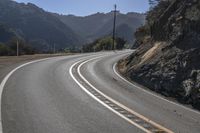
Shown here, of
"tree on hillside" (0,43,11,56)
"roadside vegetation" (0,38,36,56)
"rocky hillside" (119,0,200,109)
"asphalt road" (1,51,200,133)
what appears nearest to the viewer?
"asphalt road" (1,51,200,133)

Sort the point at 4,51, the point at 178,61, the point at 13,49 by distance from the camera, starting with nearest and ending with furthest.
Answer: the point at 178,61 → the point at 4,51 → the point at 13,49

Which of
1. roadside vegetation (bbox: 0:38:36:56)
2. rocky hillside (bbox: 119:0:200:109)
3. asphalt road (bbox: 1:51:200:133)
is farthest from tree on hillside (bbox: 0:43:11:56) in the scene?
asphalt road (bbox: 1:51:200:133)

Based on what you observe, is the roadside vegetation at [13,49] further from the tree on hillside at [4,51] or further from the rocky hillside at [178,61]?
the rocky hillside at [178,61]

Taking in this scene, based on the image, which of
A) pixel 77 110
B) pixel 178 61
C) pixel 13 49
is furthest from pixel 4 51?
pixel 77 110

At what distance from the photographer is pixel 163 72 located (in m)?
21.5

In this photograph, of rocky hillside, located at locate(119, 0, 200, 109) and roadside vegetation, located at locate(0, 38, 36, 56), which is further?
roadside vegetation, located at locate(0, 38, 36, 56)

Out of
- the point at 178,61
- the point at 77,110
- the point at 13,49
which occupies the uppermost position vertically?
the point at 178,61

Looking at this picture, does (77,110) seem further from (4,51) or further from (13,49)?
(13,49)

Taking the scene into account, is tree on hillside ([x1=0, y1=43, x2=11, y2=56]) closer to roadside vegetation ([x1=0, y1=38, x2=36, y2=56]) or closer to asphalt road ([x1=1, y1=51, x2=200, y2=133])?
roadside vegetation ([x1=0, y1=38, x2=36, y2=56])

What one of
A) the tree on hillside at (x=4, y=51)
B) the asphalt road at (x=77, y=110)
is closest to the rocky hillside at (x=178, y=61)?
the asphalt road at (x=77, y=110)

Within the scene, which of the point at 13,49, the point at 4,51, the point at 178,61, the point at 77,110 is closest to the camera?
the point at 77,110

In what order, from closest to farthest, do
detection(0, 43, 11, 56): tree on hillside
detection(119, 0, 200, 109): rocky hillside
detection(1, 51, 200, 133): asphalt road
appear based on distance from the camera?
detection(1, 51, 200, 133): asphalt road, detection(119, 0, 200, 109): rocky hillside, detection(0, 43, 11, 56): tree on hillside

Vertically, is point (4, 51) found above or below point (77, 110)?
below

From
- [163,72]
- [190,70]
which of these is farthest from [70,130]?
[163,72]
